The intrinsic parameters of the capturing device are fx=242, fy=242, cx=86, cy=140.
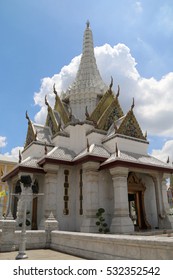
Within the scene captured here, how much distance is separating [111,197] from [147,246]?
9.65m

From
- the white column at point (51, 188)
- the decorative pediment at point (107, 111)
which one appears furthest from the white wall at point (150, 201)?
the white column at point (51, 188)

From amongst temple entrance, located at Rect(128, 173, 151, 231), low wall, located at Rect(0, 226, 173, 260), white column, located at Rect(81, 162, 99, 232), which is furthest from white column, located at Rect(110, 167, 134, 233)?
low wall, located at Rect(0, 226, 173, 260)

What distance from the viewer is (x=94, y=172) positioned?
47.8ft

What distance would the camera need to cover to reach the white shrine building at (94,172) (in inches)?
548

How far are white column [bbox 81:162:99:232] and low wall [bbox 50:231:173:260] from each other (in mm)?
4081

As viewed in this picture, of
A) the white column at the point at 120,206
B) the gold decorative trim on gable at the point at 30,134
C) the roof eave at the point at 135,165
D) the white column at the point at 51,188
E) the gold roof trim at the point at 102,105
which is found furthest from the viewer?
the gold roof trim at the point at 102,105

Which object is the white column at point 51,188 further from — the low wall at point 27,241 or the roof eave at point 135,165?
the low wall at point 27,241

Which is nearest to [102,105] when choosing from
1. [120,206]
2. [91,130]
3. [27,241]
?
[91,130]

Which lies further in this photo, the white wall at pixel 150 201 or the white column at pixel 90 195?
the white wall at pixel 150 201

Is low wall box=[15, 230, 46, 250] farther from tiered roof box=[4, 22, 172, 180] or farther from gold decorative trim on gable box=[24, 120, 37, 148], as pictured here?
gold decorative trim on gable box=[24, 120, 37, 148]

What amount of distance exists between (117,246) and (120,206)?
7070mm

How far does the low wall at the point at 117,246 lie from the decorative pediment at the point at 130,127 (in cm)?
895

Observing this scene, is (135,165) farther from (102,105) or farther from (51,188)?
(102,105)

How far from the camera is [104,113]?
1827 cm
